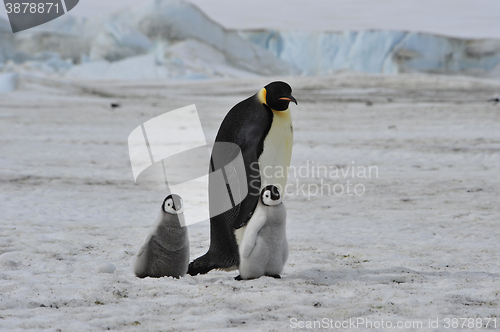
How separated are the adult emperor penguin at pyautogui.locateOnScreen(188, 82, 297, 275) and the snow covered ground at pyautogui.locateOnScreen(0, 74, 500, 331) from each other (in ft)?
0.51

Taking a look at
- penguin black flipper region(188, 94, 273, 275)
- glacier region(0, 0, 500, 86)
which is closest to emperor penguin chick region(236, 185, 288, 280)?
penguin black flipper region(188, 94, 273, 275)

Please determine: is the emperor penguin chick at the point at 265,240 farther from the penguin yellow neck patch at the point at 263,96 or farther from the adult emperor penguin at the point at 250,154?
the penguin yellow neck patch at the point at 263,96

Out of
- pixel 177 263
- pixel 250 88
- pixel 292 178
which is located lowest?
pixel 250 88

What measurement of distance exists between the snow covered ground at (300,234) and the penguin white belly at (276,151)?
1.77 feet

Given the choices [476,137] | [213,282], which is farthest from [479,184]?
[213,282]

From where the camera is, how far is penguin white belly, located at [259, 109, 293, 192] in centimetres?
303

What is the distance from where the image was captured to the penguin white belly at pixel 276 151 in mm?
3029

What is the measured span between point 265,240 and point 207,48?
33.2m

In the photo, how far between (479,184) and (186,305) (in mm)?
4414

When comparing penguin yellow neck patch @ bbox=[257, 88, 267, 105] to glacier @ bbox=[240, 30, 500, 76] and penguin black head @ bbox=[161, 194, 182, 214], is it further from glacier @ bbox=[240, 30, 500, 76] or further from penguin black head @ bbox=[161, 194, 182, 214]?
glacier @ bbox=[240, 30, 500, 76]

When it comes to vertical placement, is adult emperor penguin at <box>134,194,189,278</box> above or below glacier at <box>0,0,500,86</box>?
above

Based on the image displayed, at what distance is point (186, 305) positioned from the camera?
2.28 metres

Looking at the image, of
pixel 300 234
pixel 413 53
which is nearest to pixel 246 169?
pixel 300 234

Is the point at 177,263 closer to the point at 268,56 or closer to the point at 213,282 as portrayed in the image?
the point at 213,282
